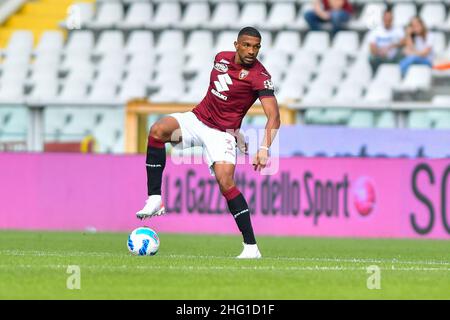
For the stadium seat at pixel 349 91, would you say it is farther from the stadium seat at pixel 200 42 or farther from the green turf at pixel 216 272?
the green turf at pixel 216 272

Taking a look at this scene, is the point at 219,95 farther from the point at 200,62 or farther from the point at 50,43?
the point at 50,43

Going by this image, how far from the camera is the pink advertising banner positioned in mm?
20453

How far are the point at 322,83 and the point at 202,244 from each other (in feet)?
26.4

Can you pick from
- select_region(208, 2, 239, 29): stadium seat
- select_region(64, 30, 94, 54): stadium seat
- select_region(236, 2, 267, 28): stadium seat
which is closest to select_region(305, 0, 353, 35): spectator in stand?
select_region(236, 2, 267, 28): stadium seat

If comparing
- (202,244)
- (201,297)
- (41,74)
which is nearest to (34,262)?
(201,297)

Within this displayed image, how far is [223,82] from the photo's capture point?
1335cm

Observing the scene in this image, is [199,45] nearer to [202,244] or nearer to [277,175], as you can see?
[277,175]

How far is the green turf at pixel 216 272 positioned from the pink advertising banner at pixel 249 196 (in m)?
3.73

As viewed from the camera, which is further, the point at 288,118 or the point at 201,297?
the point at 288,118

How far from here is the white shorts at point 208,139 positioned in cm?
1326

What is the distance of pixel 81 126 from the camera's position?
2344 centimetres

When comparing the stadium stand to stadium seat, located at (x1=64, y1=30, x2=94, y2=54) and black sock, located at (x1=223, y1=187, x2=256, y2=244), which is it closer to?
stadium seat, located at (x1=64, y1=30, x2=94, y2=54)

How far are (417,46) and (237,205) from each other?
40.0ft

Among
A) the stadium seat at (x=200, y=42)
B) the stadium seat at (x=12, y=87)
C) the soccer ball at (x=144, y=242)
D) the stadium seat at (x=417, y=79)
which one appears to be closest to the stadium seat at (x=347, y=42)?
the stadium seat at (x=417, y=79)
